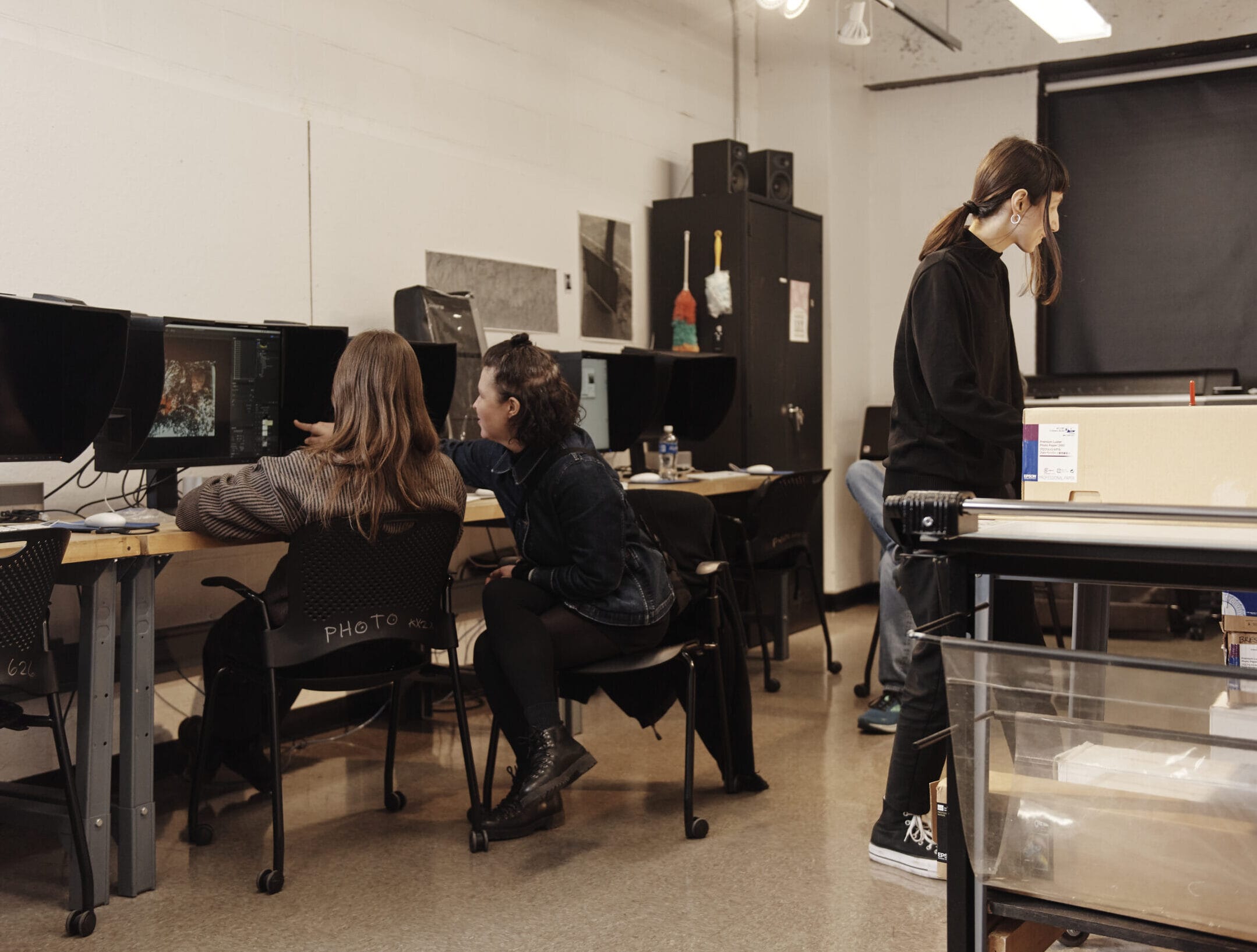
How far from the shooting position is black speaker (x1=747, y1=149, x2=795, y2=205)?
5.52m

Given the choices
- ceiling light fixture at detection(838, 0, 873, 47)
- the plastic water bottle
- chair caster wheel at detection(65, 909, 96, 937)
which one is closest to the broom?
the plastic water bottle

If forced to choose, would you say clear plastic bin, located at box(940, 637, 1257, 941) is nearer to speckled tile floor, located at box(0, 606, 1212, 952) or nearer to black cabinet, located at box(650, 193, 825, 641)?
speckled tile floor, located at box(0, 606, 1212, 952)

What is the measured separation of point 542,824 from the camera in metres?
2.83

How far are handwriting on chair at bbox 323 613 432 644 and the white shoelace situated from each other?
116cm

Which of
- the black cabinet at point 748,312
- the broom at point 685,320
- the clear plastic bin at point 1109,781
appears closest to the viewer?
the clear plastic bin at point 1109,781

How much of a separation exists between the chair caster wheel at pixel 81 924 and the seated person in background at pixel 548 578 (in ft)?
2.78

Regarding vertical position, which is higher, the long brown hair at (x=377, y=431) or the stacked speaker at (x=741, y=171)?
the stacked speaker at (x=741, y=171)

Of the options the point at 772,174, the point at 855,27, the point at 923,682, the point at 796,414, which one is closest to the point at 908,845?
the point at 923,682

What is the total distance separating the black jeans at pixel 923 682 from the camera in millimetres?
2258

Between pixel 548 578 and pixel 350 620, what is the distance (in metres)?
0.46

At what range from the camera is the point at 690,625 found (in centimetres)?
298

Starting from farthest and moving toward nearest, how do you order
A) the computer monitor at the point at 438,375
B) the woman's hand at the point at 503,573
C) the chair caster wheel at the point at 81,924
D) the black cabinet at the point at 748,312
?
the black cabinet at the point at 748,312 → the computer monitor at the point at 438,375 → the woman's hand at the point at 503,573 → the chair caster wheel at the point at 81,924

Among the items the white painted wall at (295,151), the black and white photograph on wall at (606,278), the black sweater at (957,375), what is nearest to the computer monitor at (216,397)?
the white painted wall at (295,151)

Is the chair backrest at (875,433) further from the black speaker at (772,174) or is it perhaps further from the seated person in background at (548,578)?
the seated person in background at (548,578)
